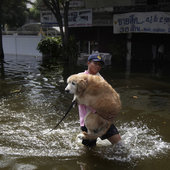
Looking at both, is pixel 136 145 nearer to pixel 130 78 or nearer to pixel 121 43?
pixel 130 78

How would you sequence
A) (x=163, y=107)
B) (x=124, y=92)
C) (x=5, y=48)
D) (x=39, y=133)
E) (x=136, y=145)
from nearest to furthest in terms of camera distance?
(x=136, y=145), (x=39, y=133), (x=163, y=107), (x=124, y=92), (x=5, y=48)

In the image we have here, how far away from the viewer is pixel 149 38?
16.4 m

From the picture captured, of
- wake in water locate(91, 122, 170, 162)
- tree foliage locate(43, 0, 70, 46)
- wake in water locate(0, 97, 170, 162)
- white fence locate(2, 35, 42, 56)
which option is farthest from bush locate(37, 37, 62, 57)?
wake in water locate(91, 122, 170, 162)

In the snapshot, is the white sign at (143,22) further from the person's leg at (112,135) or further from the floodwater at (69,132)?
the person's leg at (112,135)

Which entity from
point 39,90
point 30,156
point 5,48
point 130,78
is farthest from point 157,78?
point 5,48

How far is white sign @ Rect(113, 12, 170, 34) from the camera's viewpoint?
12953 millimetres

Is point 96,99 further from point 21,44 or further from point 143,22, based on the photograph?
point 21,44

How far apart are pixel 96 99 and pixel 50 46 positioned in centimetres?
1517

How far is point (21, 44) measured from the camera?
20781mm

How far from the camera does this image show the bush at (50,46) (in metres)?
17.6

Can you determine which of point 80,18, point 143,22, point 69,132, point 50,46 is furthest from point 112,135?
point 50,46

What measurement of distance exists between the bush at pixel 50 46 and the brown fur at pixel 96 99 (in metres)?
15.0

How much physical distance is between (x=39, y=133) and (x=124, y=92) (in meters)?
3.91

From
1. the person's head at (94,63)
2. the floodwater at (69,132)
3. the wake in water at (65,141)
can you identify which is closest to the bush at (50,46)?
the floodwater at (69,132)
